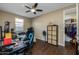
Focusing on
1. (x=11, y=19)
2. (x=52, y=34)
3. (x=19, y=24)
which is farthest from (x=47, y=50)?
(x=11, y=19)

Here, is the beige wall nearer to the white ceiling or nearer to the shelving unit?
the white ceiling

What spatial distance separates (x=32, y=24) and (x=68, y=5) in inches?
31.5

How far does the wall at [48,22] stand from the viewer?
2.10 m

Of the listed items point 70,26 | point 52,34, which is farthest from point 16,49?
point 70,26

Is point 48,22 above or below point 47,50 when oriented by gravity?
above

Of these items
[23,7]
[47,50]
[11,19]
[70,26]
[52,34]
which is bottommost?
[47,50]

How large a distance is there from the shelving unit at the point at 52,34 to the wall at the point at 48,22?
0.06 m

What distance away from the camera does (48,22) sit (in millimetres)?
2137

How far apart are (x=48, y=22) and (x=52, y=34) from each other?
0.26 meters

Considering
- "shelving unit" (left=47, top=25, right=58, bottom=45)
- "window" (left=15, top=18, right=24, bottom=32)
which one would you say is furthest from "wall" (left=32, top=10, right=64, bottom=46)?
"window" (left=15, top=18, right=24, bottom=32)

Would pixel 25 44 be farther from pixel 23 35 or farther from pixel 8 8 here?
pixel 8 8

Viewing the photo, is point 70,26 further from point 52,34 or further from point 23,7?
point 23,7

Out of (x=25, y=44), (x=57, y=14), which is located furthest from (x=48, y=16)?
(x=25, y=44)

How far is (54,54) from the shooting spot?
6.97ft
